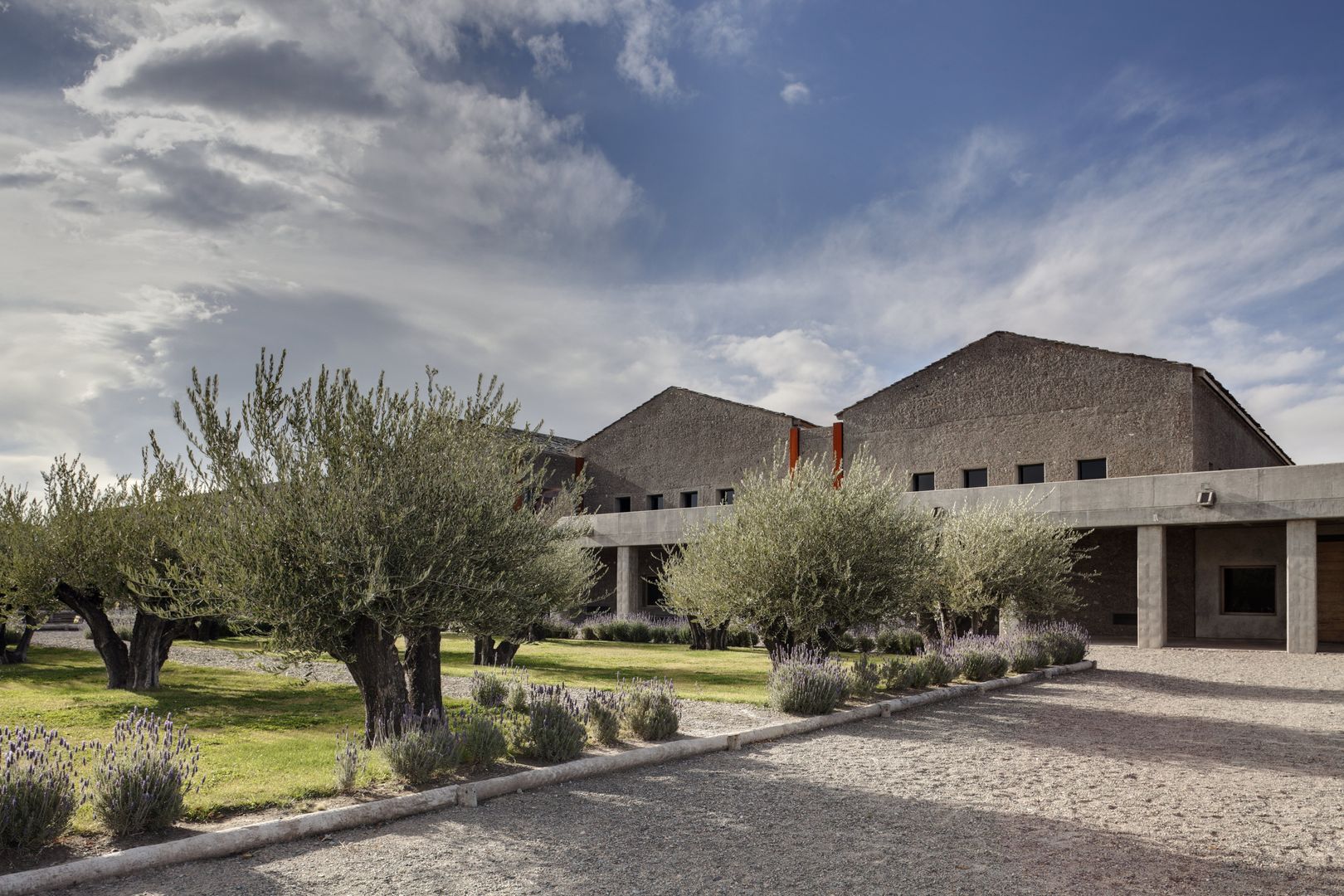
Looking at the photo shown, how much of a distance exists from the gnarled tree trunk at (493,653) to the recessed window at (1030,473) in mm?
20030

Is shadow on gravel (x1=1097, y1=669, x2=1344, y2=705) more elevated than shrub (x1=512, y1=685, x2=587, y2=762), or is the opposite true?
shrub (x1=512, y1=685, x2=587, y2=762)

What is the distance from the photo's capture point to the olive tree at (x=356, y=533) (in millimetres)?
8062

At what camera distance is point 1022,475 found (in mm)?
32781

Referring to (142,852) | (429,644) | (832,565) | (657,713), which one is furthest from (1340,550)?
(142,852)

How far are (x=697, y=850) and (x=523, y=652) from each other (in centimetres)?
1901

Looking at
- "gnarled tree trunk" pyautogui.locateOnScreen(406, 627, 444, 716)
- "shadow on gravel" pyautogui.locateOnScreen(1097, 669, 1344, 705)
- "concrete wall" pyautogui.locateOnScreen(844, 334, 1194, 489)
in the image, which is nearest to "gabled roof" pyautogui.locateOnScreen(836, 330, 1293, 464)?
"concrete wall" pyautogui.locateOnScreen(844, 334, 1194, 489)

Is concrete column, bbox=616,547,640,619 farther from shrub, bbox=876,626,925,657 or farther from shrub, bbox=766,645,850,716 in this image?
shrub, bbox=766,645,850,716

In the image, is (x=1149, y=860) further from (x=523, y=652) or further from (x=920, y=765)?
(x=523, y=652)

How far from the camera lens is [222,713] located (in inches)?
505

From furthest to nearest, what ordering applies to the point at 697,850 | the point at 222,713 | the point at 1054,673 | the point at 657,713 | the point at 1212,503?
the point at 1212,503, the point at 1054,673, the point at 222,713, the point at 657,713, the point at 697,850

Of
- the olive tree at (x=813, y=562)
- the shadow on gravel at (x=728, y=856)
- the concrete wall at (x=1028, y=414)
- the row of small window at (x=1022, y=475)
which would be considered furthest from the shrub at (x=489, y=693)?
the concrete wall at (x=1028, y=414)

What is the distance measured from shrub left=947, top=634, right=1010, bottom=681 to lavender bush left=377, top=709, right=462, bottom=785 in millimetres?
10604

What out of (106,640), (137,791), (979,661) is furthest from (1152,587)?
(137,791)

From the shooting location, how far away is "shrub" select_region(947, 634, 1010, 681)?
16031 mm
